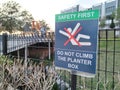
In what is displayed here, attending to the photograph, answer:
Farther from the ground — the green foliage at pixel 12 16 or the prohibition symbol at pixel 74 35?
the green foliage at pixel 12 16

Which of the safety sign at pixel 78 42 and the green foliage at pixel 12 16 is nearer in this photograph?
the safety sign at pixel 78 42

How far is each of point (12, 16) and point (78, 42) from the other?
31423 mm

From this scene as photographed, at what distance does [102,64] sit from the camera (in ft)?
15.3

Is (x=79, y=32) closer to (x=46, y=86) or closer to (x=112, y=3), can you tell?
(x=46, y=86)

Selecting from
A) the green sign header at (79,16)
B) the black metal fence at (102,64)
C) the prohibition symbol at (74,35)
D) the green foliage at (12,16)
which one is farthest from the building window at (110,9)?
the prohibition symbol at (74,35)

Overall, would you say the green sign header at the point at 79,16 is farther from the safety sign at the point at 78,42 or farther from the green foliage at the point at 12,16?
the green foliage at the point at 12,16

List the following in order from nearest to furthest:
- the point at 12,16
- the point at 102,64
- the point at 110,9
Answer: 1. the point at 102,64
2. the point at 12,16
3. the point at 110,9

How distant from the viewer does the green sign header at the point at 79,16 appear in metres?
2.16

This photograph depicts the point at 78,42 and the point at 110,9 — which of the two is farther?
the point at 110,9

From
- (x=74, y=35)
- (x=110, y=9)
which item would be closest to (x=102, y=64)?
(x=74, y=35)

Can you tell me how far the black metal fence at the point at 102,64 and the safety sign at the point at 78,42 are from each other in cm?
50

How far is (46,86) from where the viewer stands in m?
A: 2.90

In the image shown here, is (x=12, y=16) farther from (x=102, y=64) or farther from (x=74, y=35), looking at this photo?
(x=74, y=35)

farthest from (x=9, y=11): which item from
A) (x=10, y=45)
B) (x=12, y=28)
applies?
(x=10, y=45)
